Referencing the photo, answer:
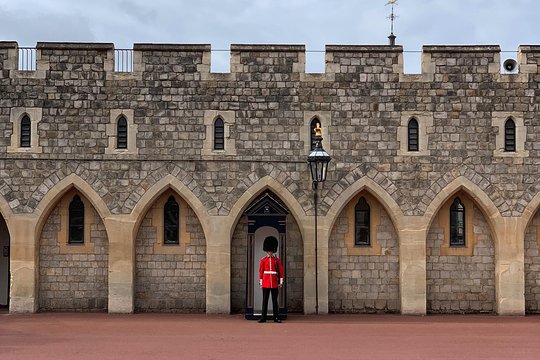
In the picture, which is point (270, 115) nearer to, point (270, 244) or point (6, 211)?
point (270, 244)

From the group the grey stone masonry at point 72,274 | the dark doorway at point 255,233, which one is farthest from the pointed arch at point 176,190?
the dark doorway at point 255,233

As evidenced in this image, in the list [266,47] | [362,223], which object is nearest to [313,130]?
[266,47]

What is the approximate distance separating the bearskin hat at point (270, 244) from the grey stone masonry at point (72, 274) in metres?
3.44

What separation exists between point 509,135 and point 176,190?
22.3 feet

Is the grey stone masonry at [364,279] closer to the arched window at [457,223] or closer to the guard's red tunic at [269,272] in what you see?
the arched window at [457,223]

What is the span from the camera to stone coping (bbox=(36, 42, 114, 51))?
57.0ft

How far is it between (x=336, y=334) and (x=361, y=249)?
147 inches

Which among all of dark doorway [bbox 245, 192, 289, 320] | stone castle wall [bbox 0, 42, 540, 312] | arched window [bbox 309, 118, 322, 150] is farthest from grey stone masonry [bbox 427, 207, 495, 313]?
dark doorway [bbox 245, 192, 289, 320]

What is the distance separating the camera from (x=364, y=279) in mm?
17562

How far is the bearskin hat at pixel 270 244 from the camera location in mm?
16078

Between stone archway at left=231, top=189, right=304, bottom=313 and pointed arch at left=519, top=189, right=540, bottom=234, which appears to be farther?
stone archway at left=231, top=189, right=304, bottom=313

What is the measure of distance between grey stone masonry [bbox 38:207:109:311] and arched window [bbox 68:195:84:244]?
7.3 inches

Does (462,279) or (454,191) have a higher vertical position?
(454,191)

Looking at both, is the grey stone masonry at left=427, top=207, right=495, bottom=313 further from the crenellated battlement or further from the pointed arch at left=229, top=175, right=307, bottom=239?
the crenellated battlement
